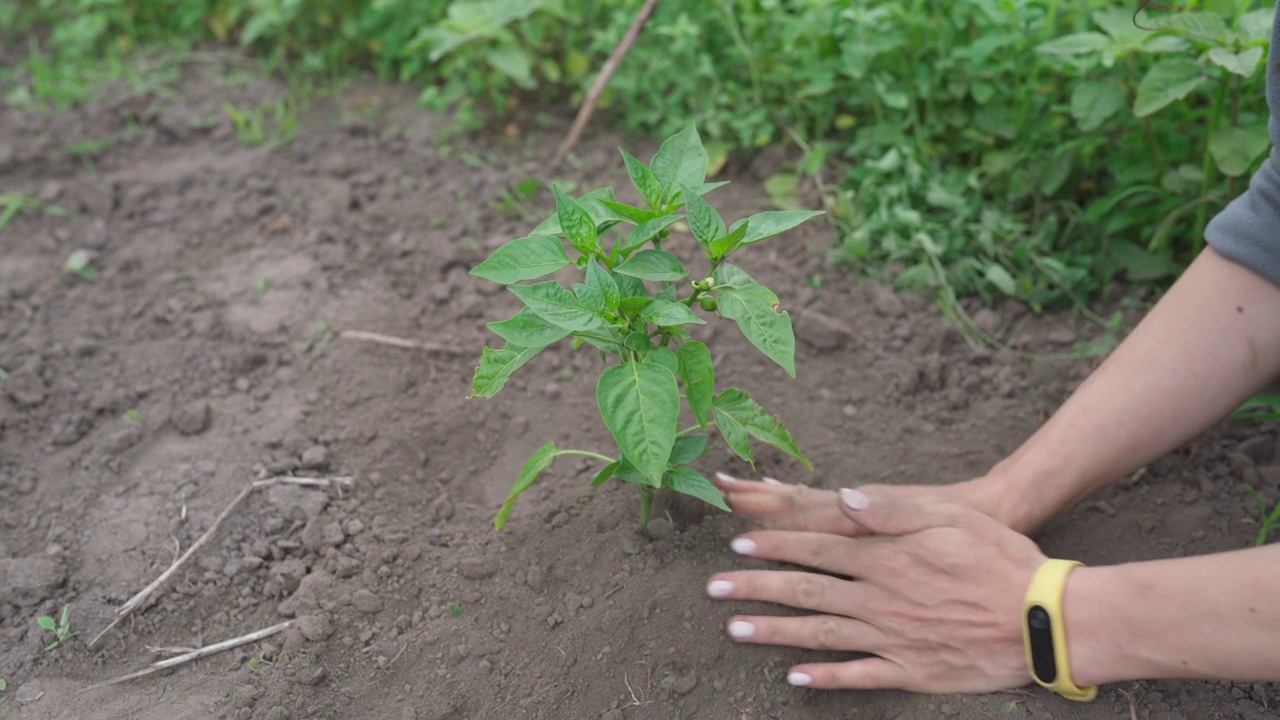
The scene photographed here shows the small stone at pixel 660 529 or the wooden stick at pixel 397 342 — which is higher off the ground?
the small stone at pixel 660 529

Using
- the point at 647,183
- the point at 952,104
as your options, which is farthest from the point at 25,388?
the point at 952,104

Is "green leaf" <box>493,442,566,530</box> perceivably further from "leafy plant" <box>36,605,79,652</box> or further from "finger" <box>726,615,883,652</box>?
"leafy plant" <box>36,605,79,652</box>

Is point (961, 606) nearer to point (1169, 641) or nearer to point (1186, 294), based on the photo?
point (1169, 641)

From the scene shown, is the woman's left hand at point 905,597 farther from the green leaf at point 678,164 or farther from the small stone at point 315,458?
the small stone at point 315,458

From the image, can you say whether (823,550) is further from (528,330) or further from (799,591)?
(528,330)

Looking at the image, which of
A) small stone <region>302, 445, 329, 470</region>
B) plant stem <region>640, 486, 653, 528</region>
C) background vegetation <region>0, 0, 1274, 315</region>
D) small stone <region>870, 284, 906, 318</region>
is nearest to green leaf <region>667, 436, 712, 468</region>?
plant stem <region>640, 486, 653, 528</region>

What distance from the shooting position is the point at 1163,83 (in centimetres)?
244

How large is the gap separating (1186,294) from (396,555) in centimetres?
173

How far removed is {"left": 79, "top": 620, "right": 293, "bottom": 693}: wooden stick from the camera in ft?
6.34

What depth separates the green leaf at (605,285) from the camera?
171 cm

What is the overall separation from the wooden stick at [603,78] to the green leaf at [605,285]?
5.65ft

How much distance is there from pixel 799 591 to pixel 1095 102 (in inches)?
61.9

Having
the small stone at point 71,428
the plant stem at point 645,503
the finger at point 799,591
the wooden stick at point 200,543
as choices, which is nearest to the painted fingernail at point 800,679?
the finger at point 799,591

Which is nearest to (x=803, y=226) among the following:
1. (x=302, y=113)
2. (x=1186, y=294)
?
(x=1186, y=294)
